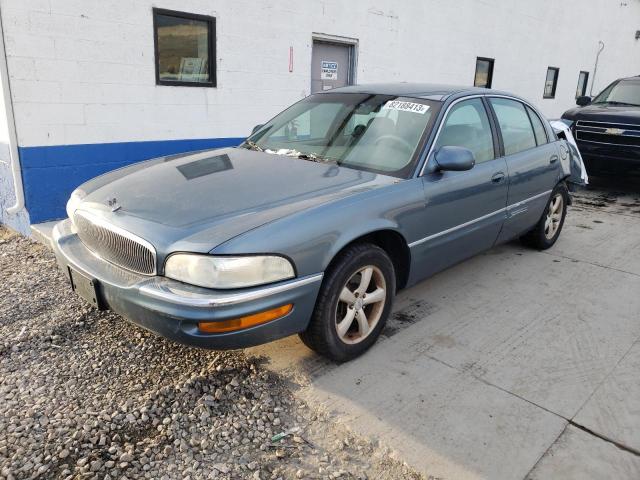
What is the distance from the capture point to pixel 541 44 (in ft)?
43.5

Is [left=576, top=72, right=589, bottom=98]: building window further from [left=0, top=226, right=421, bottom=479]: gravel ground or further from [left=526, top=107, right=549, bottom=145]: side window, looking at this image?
[left=0, top=226, right=421, bottom=479]: gravel ground

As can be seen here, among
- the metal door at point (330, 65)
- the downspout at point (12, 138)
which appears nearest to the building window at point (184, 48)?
the downspout at point (12, 138)

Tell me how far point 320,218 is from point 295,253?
0.88 ft

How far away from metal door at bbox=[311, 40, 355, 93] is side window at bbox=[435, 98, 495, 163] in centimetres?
414

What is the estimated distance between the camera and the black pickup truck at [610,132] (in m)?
7.66

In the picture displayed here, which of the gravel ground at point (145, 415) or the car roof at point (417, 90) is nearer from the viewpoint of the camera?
the gravel ground at point (145, 415)

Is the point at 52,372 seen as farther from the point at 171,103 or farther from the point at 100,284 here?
the point at 171,103

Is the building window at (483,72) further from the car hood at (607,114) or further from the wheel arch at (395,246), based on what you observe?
the wheel arch at (395,246)

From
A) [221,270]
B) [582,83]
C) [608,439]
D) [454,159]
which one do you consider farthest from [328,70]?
[582,83]

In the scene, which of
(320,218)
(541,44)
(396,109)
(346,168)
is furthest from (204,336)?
(541,44)

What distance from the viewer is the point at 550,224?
536 centimetres

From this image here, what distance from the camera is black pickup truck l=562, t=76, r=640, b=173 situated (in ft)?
25.1

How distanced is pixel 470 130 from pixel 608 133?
516 cm

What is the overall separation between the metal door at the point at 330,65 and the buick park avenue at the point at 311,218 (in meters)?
3.83
